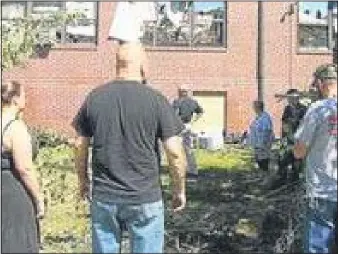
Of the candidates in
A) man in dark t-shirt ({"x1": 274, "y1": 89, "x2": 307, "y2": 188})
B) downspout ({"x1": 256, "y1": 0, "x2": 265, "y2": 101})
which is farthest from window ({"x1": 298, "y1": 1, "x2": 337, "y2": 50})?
man in dark t-shirt ({"x1": 274, "y1": 89, "x2": 307, "y2": 188})

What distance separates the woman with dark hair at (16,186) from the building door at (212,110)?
21.0 meters

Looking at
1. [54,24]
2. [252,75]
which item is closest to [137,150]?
[54,24]

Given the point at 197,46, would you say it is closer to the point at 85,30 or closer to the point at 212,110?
the point at 212,110

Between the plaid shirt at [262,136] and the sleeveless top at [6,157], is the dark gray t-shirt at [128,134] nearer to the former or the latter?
the sleeveless top at [6,157]

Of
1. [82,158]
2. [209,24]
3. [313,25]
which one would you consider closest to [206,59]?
[209,24]

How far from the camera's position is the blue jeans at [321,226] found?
5.92 meters

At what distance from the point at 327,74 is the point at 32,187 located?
81.4 inches

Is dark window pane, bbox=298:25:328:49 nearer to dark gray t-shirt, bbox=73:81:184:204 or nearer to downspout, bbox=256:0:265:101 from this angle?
downspout, bbox=256:0:265:101

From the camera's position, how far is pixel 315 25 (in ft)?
93.1

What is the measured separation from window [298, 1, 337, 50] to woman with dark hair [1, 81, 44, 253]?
900 inches

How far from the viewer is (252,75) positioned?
28.0 m

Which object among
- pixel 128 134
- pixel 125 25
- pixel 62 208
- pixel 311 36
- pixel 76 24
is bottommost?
pixel 62 208

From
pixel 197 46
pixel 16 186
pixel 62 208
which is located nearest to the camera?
pixel 16 186

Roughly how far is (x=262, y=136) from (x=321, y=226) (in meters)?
8.77
